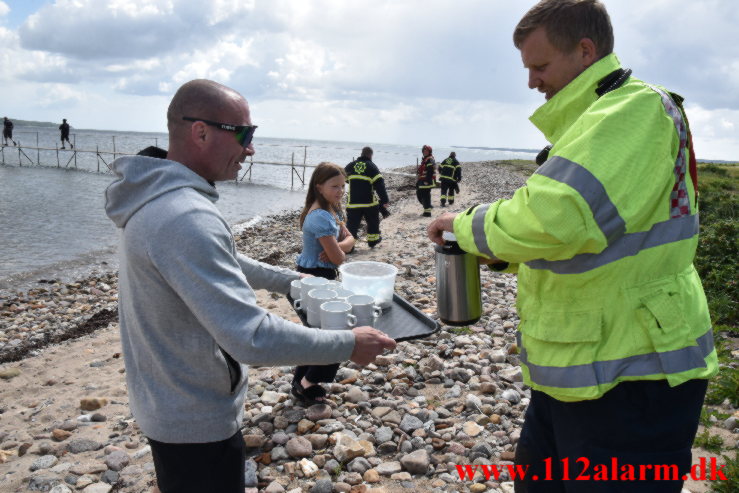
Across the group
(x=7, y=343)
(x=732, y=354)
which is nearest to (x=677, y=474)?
(x=732, y=354)

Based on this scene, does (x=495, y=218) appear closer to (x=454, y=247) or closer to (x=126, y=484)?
(x=454, y=247)

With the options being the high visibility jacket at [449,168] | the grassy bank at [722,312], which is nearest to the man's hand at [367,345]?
the grassy bank at [722,312]

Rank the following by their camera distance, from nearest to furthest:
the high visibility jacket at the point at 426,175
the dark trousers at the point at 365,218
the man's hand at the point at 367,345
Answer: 1. the man's hand at the point at 367,345
2. the dark trousers at the point at 365,218
3. the high visibility jacket at the point at 426,175

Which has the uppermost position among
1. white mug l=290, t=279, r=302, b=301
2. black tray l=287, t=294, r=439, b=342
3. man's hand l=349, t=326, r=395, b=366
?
white mug l=290, t=279, r=302, b=301

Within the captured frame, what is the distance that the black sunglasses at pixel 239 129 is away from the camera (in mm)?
1859

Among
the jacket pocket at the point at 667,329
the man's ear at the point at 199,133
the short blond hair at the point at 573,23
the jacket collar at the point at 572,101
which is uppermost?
the short blond hair at the point at 573,23

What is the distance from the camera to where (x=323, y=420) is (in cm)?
384

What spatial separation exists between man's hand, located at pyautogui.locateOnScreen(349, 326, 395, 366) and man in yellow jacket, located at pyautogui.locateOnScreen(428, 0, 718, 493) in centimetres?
53

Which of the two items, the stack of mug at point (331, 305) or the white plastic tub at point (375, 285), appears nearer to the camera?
the stack of mug at point (331, 305)

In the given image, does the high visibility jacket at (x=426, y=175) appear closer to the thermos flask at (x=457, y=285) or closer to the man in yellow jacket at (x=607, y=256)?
the thermos flask at (x=457, y=285)

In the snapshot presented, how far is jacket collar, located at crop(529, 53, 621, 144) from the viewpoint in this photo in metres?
1.73

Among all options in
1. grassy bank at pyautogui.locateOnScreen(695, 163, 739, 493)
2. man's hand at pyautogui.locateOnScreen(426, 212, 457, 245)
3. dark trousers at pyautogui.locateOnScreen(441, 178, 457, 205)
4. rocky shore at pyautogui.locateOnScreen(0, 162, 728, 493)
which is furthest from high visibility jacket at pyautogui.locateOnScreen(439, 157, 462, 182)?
man's hand at pyautogui.locateOnScreen(426, 212, 457, 245)

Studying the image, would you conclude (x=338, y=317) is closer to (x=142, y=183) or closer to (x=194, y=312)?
(x=194, y=312)

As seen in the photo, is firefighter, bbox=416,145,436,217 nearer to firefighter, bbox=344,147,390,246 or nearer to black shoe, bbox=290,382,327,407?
firefighter, bbox=344,147,390,246
